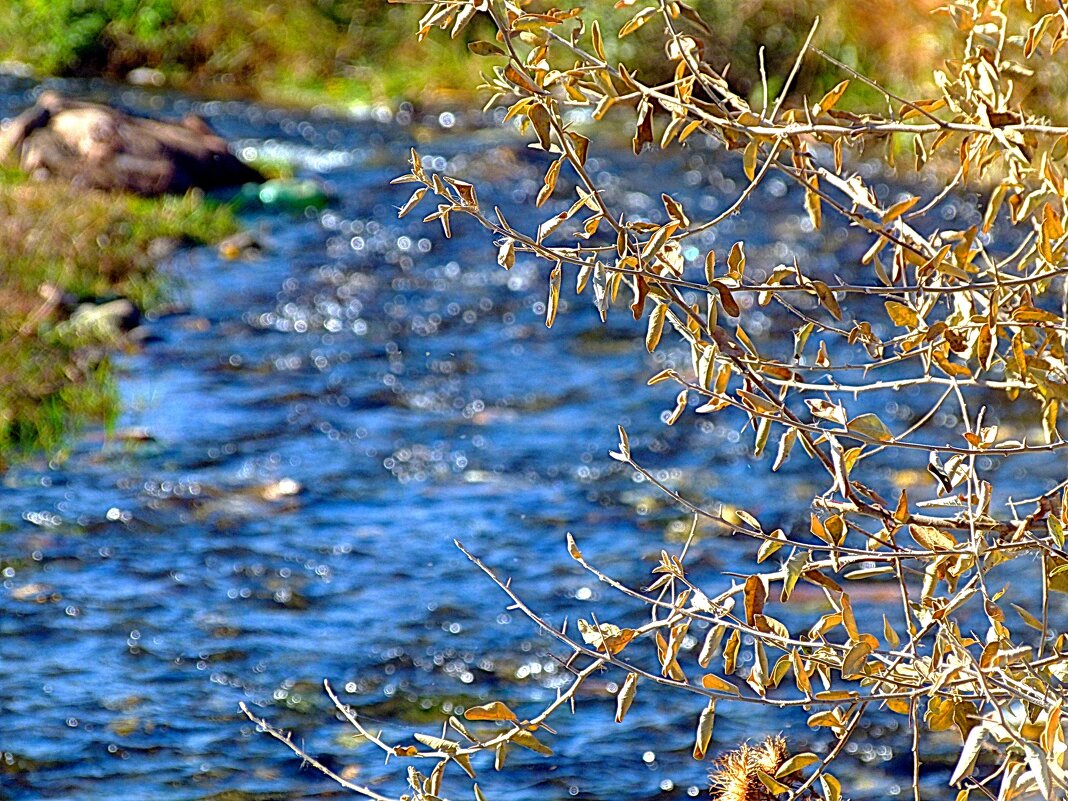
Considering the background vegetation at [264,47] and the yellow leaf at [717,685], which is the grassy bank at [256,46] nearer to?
the background vegetation at [264,47]

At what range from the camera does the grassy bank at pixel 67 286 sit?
6.00 m

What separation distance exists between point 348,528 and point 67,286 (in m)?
3.05

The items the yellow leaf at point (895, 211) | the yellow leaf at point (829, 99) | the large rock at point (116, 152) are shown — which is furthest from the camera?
the large rock at point (116, 152)

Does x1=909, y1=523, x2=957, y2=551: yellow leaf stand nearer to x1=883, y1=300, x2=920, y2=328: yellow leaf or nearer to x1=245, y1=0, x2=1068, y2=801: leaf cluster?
x1=245, y1=0, x2=1068, y2=801: leaf cluster

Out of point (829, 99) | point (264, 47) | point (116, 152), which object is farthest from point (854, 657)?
point (264, 47)

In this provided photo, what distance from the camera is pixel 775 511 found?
5.25 m

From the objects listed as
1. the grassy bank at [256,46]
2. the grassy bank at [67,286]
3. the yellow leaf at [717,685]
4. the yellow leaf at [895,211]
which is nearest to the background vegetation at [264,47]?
the grassy bank at [256,46]

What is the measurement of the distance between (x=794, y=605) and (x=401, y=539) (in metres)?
1.29

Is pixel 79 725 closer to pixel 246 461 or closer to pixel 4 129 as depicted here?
pixel 246 461

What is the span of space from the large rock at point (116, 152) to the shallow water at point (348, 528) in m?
1.42

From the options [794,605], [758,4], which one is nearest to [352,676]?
[794,605]

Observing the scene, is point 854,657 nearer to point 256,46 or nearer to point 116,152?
point 116,152

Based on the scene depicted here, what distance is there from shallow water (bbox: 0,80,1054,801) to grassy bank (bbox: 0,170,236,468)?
0.20 meters

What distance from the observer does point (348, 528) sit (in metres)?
5.06
